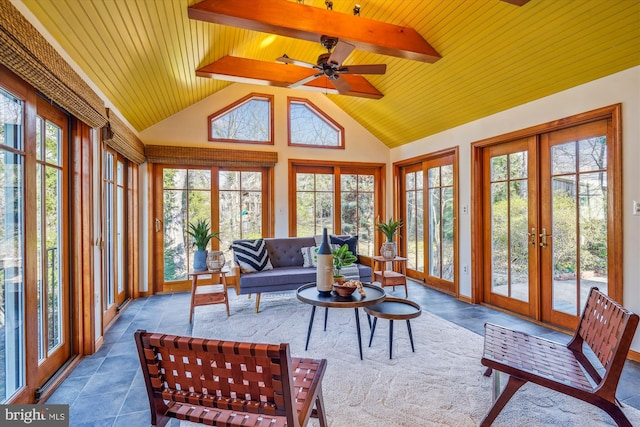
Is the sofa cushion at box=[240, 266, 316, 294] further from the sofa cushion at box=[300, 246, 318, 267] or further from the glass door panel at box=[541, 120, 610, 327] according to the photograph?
the glass door panel at box=[541, 120, 610, 327]

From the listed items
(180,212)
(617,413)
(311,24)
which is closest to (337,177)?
(180,212)

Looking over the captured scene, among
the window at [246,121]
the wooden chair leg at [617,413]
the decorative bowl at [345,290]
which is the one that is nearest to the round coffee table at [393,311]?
the decorative bowl at [345,290]

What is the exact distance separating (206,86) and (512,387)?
486 centimetres

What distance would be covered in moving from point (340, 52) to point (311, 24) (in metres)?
0.43

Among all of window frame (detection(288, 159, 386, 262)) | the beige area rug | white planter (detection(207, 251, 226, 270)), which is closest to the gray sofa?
white planter (detection(207, 251, 226, 270))

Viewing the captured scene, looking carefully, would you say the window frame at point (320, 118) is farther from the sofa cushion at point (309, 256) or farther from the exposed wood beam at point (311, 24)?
the exposed wood beam at point (311, 24)

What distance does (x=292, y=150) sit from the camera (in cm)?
555

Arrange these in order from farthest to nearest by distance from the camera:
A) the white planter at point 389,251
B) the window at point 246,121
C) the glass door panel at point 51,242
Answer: the window at point 246,121 → the white planter at point 389,251 → the glass door panel at point 51,242

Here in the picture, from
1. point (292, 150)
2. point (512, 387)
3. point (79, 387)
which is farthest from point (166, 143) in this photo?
point (512, 387)

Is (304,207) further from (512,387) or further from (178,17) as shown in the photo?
(512,387)

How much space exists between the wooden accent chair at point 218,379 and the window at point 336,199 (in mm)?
4313

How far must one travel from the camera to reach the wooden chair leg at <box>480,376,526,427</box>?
5.85 ft

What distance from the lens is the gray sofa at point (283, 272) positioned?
3.95 metres

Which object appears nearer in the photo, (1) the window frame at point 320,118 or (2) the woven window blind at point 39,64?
(2) the woven window blind at point 39,64
